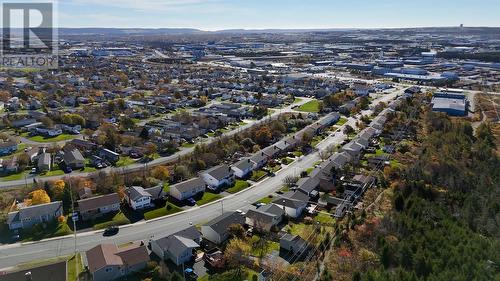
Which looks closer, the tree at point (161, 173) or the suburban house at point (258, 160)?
the tree at point (161, 173)

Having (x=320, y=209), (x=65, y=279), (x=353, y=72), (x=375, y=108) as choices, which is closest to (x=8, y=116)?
(x=65, y=279)

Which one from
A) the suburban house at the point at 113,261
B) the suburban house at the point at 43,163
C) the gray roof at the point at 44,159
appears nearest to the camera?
the suburban house at the point at 113,261

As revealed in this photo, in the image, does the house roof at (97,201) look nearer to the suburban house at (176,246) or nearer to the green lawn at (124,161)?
the suburban house at (176,246)

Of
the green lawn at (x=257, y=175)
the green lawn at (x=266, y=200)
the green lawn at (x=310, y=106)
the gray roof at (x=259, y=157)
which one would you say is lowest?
the green lawn at (x=266, y=200)

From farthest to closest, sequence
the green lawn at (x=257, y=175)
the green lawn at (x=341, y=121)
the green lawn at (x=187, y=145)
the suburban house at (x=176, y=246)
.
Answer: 1. the green lawn at (x=341, y=121)
2. the green lawn at (x=187, y=145)
3. the green lawn at (x=257, y=175)
4. the suburban house at (x=176, y=246)

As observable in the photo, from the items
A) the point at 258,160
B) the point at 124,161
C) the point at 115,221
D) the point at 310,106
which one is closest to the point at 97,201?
the point at 115,221

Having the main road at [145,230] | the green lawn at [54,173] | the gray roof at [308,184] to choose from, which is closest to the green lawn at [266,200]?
the main road at [145,230]

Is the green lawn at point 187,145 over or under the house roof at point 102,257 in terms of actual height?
over

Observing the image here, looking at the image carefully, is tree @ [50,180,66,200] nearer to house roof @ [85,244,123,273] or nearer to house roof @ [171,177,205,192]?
house roof @ [171,177,205,192]
